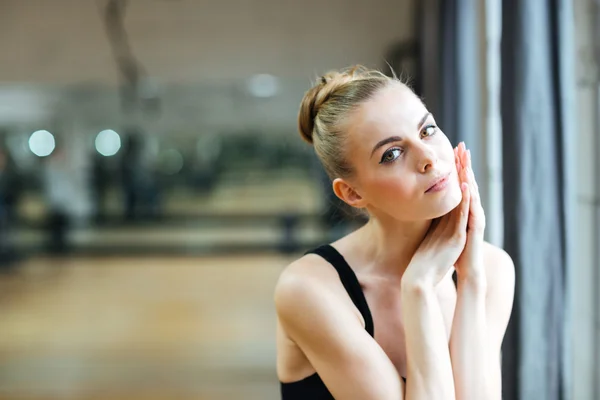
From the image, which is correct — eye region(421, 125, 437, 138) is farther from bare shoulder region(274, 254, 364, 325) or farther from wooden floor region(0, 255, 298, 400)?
wooden floor region(0, 255, 298, 400)

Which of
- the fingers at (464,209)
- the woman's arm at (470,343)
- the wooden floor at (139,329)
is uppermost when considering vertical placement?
the fingers at (464,209)

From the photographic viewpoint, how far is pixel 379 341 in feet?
3.83

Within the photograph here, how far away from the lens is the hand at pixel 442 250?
42.4 inches

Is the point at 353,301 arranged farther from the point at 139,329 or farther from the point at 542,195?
the point at 139,329

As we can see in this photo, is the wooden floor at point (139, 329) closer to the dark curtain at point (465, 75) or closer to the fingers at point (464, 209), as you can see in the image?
the dark curtain at point (465, 75)

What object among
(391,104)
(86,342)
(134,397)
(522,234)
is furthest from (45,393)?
(391,104)

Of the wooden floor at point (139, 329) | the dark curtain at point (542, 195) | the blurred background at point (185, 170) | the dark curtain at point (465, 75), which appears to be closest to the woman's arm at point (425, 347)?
the dark curtain at point (542, 195)

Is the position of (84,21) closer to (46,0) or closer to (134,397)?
(46,0)

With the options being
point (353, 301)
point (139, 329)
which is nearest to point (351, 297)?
point (353, 301)

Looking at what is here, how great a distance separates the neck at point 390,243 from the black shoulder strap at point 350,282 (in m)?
0.05

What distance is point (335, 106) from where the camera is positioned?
1.07 metres

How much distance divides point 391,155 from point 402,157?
18mm

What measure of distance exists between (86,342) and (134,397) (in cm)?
116

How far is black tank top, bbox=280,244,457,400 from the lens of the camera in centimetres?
116
